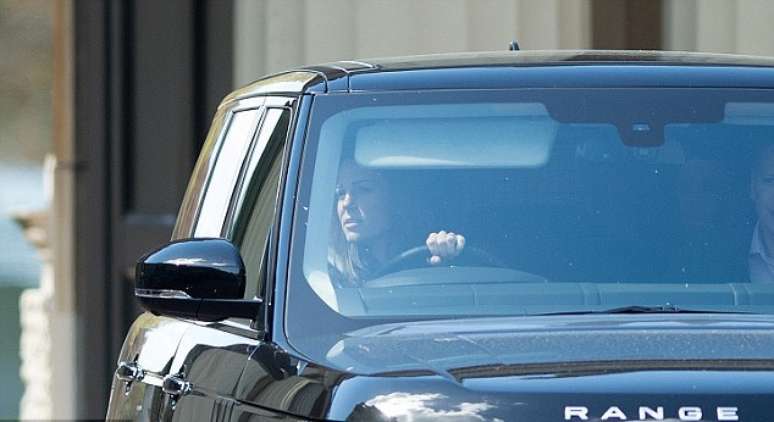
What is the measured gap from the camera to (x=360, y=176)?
182 inches

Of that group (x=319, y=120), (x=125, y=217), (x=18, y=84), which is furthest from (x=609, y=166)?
(x=18, y=84)

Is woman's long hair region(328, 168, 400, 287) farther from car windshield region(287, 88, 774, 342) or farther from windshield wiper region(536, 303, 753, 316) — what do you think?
windshield wiper region(536, 303, 753, 316)

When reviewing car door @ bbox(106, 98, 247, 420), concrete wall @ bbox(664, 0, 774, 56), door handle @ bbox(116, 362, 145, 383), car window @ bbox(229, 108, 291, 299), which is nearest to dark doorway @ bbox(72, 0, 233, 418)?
concrete wall @ bbox(664, 0, 774, 56)

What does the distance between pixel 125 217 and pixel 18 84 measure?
25.0 meters

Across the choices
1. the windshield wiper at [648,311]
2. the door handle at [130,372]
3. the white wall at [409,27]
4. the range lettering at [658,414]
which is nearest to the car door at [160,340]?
the door handle at [130,372]

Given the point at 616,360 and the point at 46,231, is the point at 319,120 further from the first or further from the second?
the point at 46,231

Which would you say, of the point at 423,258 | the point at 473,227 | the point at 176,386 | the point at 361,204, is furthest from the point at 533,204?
the point at 176,386

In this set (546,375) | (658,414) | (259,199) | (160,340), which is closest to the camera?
(658,414)

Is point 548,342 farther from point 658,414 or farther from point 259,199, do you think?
point 259,199

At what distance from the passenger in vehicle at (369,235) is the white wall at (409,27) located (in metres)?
6.18

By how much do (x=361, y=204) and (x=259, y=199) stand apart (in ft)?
1.35

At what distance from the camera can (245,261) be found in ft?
15.9

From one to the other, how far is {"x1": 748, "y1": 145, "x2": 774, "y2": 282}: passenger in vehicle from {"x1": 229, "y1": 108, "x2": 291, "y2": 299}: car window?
1.05m

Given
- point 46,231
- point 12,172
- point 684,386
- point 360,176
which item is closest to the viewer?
point 684,386
